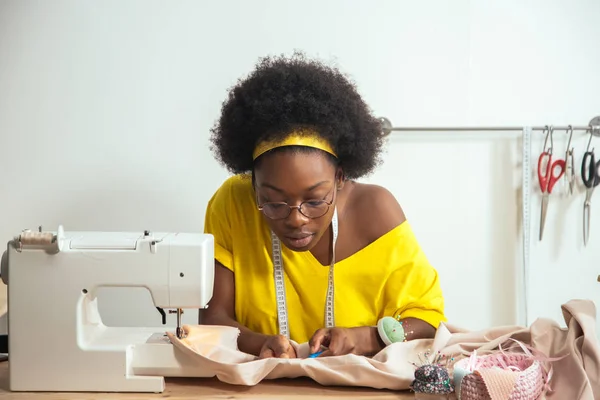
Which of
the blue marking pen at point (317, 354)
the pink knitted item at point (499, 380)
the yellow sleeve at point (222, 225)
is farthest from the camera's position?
the yellow sleeve at point (222, 225)

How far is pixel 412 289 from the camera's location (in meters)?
1.62

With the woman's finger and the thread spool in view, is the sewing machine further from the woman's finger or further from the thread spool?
the woman's finger

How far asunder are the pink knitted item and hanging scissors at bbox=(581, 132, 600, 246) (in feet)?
3.86

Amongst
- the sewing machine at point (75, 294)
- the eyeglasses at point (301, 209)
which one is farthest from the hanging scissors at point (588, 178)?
the sewing machine at point (75, 294)

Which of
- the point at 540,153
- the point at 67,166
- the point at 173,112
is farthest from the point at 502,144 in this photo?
the point at 67,166

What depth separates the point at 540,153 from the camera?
2260 mm

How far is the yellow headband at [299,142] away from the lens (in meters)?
1.45

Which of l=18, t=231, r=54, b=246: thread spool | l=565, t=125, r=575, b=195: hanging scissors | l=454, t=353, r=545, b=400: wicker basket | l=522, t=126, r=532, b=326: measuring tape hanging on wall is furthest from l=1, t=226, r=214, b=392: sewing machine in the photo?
l=565, t=125, r=575, b=195: hanging scissors

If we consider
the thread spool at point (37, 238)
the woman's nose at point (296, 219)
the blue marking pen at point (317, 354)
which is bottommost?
the blue marking pen at point (317, 354)

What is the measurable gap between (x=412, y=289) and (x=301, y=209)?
0.38 m

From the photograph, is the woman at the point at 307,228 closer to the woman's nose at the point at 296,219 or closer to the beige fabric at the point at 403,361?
the woman's nose at the point at 296,219

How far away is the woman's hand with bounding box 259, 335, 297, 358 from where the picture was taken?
1.38 meters

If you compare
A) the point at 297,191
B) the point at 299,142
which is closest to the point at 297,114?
the point at 299,142

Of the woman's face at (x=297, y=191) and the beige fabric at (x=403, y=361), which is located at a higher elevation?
the woman's face at (x=297, y=191)
